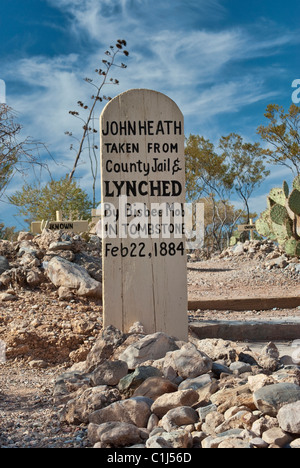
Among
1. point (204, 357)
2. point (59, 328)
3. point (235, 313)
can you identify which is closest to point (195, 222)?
point (235, 313)

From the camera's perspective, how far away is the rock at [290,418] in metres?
2.21

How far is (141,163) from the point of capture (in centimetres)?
443

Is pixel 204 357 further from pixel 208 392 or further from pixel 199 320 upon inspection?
pixel 199 320

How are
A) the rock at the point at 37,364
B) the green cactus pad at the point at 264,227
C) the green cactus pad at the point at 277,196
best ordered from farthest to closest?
Answer: the green cactus pad at the point at 264,227
the green cactus pad at the point at 277,196
the rock at the point at 37,364

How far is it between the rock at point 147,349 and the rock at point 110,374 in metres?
0.21

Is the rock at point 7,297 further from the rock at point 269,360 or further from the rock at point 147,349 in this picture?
the rock at point 269,360

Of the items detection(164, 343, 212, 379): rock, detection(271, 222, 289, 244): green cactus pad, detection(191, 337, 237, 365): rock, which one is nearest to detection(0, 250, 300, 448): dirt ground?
detection(164, 343, 212, 379): rock

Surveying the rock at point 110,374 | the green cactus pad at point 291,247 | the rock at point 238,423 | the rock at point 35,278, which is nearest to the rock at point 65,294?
the rock at point 35,278

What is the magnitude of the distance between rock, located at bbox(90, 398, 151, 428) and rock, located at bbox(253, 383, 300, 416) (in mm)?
589

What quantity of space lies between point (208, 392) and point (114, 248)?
6.26 feet

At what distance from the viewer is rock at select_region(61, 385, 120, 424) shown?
111 inches

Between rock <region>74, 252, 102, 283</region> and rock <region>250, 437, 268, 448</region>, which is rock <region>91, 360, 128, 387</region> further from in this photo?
rock <region>74, 252, 102, 283</region>

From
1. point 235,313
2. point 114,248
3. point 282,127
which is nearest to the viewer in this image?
point 114,248

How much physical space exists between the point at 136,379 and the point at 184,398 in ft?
1.51
